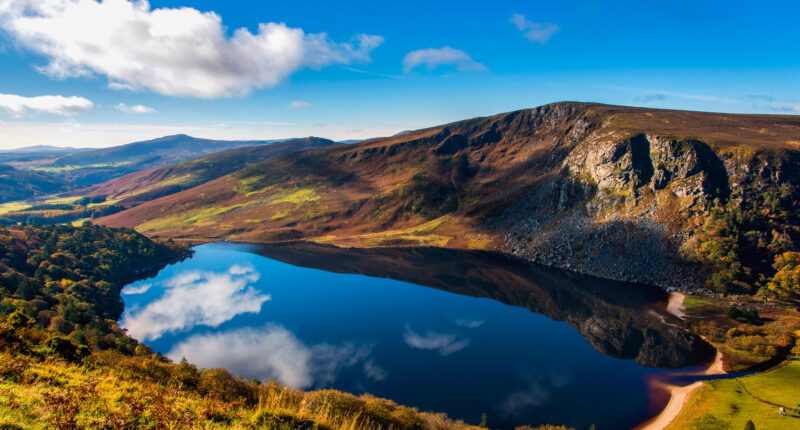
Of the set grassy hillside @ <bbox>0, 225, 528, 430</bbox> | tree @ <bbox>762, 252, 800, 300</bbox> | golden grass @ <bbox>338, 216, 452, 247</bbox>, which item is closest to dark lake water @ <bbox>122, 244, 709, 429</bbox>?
grassy hillside @ <bbox>0, 225, 528, 430</bbox>

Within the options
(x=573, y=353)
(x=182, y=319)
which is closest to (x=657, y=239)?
(x=573, y=353)

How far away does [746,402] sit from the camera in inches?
2047

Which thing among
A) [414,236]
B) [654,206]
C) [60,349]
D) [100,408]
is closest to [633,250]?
[654,206]

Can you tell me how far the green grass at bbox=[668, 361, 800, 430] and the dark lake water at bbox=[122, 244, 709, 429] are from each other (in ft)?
22.0

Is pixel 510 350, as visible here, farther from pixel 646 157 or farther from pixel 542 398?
pixel 646 157

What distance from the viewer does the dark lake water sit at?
58.5 metres

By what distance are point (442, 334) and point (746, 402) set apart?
54.2 meters

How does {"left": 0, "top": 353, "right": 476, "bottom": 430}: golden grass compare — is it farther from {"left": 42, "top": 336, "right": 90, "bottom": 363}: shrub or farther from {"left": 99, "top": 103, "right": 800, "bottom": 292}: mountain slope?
{"left": 99, "top": 103, "right": 800, "bottom": 292}: mountain slope

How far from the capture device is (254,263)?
15512 centimetres

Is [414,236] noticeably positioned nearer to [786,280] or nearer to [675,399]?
[675,399]

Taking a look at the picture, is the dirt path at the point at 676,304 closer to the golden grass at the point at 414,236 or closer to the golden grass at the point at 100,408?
the golden grass at the point at 414,236

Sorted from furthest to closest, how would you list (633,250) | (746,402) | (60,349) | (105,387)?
(633,250) < (746,402) < (60,349) < (105,387)

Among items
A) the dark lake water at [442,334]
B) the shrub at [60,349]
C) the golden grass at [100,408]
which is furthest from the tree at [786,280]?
the shrub at [60,349]

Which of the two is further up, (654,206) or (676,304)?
(654,206)
